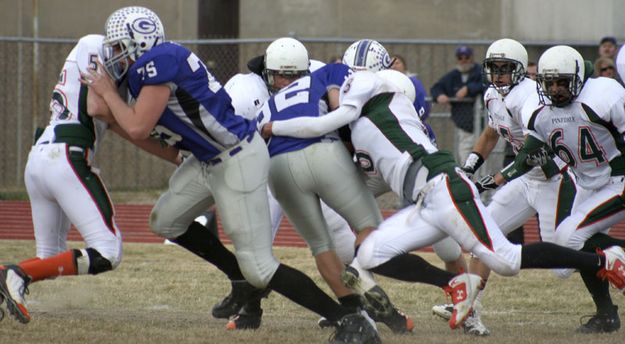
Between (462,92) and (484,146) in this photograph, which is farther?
(462,92)

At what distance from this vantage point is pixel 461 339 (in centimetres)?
631

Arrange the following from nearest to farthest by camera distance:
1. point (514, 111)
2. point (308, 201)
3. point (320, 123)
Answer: point (320, 123), point (308, 201), point (514, 111)

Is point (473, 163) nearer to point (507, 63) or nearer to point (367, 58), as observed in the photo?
point (507, 63)

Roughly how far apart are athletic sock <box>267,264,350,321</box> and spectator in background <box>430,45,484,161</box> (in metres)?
6.28

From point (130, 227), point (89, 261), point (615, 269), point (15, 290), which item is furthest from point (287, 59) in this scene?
point (130, 227)

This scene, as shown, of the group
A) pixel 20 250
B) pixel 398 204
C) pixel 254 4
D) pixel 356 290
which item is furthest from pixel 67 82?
pixel 254 4

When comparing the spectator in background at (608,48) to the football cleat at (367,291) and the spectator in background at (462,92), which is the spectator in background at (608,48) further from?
the football cleat at (367,291)

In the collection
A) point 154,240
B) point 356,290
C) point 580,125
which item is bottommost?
point 154,240

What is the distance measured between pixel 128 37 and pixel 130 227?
21.2 ft

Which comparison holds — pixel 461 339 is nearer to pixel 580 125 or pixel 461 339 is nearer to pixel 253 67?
pixel 580 125

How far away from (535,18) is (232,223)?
9652 millimetres

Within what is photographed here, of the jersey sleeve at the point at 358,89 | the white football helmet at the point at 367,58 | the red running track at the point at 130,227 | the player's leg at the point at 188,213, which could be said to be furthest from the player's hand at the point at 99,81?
the red running track at the point at 130,227

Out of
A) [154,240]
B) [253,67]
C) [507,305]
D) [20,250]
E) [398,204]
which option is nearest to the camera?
[253,67]

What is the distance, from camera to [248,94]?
7.12 meters
